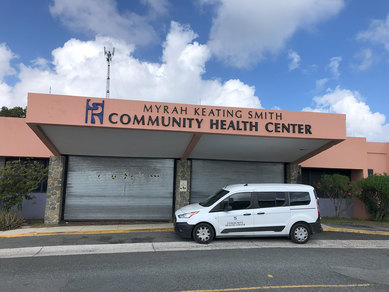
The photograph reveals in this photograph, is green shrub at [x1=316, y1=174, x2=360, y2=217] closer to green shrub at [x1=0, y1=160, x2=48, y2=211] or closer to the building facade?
the building facade

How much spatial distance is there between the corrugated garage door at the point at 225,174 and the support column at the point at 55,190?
20.5ft

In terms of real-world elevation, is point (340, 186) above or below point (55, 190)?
above

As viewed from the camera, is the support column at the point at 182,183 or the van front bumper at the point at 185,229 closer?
the van front bumper at the point at 185,229

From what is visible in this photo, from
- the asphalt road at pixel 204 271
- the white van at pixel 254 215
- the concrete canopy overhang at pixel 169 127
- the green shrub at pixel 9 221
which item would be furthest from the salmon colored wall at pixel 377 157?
the green shrub at pixel 9 221

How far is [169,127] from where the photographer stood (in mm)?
10688

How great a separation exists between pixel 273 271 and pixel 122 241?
4906 mm

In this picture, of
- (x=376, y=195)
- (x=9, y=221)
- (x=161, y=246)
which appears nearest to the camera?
(x=161, y=246)

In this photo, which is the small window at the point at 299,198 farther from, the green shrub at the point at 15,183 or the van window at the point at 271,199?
the green shrub at the point at 15,183

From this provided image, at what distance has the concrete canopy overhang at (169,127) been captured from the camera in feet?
33.3

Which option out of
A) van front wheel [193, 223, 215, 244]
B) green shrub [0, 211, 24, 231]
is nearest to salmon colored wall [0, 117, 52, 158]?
green shrub [0, 211, 24, 231]

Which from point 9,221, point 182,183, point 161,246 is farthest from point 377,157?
point 9,221

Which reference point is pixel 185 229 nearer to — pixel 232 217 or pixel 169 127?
pixel 232 217

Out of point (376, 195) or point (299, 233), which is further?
point (376, 195)

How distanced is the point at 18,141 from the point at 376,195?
62.5 feet
